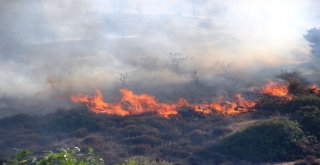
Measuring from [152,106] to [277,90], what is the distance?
8791 millimetres

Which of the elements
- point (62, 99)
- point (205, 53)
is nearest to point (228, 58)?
point (205, 53)

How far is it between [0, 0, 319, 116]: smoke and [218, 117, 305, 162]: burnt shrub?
1020 cm

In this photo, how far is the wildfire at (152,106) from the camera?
2650 cm

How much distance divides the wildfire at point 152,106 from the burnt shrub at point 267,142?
623 centimetres

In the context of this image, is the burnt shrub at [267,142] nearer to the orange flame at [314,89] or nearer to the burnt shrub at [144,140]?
the burnt shrub at [144,140]

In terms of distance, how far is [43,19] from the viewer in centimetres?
5922

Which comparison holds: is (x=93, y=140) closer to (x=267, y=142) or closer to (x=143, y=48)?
(x=267, y=142)

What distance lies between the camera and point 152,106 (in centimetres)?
2797

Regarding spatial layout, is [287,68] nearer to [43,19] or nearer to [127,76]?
[127,76]

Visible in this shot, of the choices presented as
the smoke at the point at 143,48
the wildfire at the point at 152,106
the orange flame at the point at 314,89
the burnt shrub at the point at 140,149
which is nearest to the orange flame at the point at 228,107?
the wildfire at the point at 152,106

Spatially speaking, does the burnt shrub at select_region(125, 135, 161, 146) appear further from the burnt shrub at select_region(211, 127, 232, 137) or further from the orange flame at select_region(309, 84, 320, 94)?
the orange flame at select_region(309, 84, 320, 94)

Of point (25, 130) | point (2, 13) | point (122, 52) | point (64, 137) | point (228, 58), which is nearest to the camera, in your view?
point (64, 137)

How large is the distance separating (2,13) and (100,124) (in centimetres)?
4119

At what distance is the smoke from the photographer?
33.7 m
